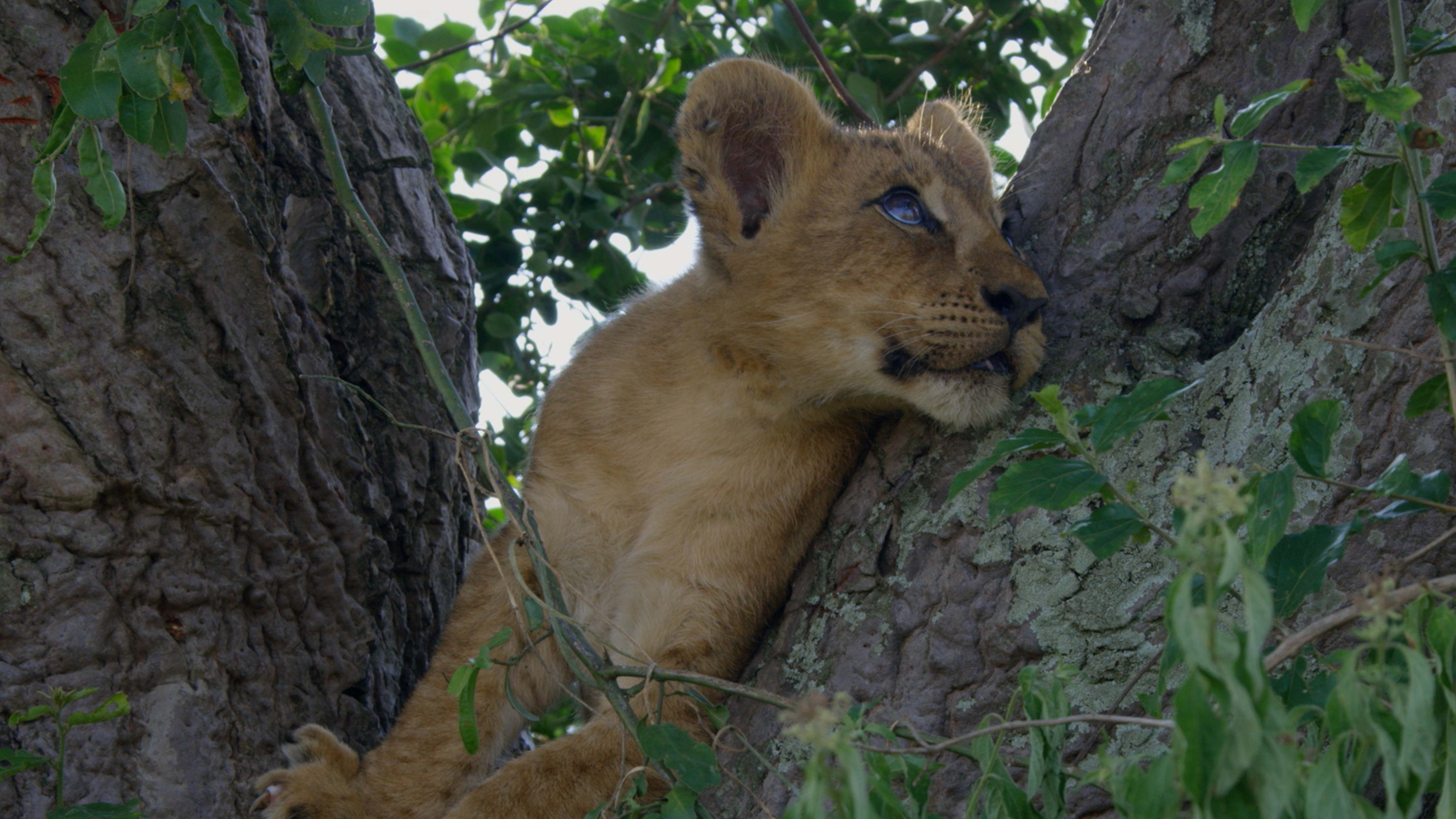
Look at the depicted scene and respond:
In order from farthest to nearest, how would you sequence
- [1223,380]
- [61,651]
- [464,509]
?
[464,509], [61,651], [1223,380]

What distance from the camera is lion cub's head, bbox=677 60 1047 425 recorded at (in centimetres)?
287

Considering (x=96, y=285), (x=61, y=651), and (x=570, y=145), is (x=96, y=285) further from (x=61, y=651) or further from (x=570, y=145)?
(x=570, y=145)

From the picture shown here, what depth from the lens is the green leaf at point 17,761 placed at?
208 centimetres

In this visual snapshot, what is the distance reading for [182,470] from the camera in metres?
2.67

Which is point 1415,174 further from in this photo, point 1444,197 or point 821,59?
point 821,59

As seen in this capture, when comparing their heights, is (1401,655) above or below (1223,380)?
below

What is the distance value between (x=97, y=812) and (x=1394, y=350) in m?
2.20

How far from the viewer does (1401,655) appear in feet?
4.63

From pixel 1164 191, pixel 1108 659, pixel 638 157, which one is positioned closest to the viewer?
pixel 1108 659

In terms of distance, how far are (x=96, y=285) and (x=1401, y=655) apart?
252cm

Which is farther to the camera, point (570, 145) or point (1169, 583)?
point (570, 145)

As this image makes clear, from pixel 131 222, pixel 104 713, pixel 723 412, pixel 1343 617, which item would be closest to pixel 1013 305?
pixel 723 412

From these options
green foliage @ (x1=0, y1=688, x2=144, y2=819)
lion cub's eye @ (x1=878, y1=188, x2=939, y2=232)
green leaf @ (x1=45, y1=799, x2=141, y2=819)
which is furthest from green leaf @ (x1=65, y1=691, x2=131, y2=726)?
lion cub's eye @ (x1=878, y1=188, x2=939, y2=232)

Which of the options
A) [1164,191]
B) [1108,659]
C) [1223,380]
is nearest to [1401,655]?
[1108,659]
